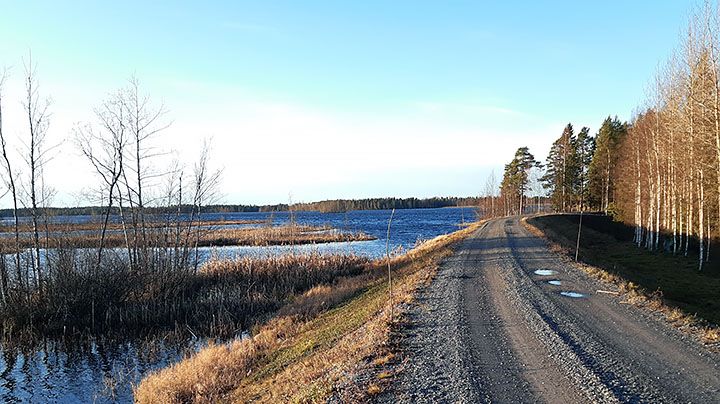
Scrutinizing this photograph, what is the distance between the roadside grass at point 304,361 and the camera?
7121 millimetres

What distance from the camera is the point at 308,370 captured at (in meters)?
8.46

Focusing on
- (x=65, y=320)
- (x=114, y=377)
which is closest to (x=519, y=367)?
(x=114, y=377)

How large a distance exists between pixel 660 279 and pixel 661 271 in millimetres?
3506

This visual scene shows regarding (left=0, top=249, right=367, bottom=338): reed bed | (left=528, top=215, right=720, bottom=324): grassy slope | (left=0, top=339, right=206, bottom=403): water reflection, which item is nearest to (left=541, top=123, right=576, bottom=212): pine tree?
(left=528, top=215, right=720, bottom=324): grassy slope

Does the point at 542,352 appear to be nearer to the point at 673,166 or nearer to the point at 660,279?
the point at 660,279

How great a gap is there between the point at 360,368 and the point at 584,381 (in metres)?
3.30

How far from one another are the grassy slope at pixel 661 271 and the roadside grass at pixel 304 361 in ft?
27.2

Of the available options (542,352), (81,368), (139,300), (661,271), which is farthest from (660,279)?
(81,368)

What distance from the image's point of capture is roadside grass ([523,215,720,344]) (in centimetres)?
1005

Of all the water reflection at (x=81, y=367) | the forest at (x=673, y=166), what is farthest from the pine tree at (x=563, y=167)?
the water reflection at (x=81, y=367)

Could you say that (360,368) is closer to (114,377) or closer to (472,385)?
(472,385)

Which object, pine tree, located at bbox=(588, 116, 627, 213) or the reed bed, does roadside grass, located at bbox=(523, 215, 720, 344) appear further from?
pine tree, located at bbox=(588, 116, 627, 213)

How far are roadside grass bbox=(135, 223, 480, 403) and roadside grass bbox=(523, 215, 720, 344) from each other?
230 inches

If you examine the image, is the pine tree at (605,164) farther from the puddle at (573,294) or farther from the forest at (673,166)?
the puddle at (573,294)
